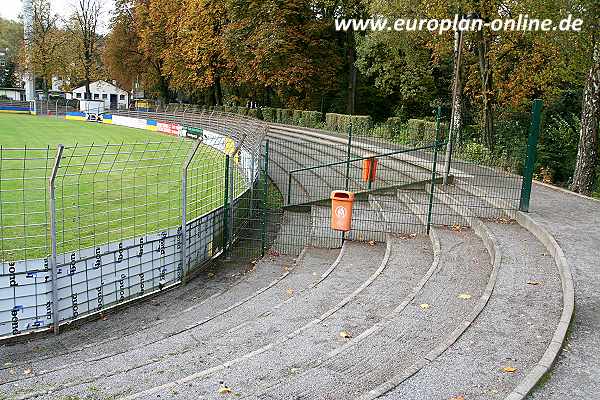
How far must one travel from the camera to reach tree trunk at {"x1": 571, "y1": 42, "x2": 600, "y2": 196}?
1490cm

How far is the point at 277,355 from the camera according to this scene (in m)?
5.89

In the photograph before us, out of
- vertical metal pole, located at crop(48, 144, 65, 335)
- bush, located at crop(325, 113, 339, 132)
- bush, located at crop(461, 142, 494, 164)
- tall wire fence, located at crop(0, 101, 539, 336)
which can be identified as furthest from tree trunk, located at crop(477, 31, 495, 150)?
vertical metal pole, located at crop(48, 144, 65, 335)

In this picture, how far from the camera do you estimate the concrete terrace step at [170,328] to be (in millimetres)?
6527

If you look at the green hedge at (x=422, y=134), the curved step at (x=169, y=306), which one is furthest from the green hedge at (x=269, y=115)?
the curved step at (x=169, y=306)

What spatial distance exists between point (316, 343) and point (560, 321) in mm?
2826

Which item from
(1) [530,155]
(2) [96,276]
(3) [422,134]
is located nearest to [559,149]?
(3) [422,134]

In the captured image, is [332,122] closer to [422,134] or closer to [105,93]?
[422,134]

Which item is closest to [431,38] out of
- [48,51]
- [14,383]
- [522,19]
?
[522,19]

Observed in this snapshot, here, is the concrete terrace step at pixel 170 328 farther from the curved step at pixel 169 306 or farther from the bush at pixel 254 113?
the bush at pixel 254 113

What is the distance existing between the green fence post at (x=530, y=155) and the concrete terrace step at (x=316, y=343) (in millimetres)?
3009

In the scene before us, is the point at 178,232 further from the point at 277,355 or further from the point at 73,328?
the point at 277,355

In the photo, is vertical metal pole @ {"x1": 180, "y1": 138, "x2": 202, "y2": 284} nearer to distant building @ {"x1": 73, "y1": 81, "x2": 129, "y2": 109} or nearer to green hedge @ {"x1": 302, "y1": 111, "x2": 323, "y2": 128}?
green hedge @ {"x1": 302, "y1": 111, "x2": 323, "y2": 128}

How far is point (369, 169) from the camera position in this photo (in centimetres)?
1466

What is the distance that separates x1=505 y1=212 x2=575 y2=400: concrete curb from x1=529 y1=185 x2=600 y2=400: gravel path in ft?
0.26
